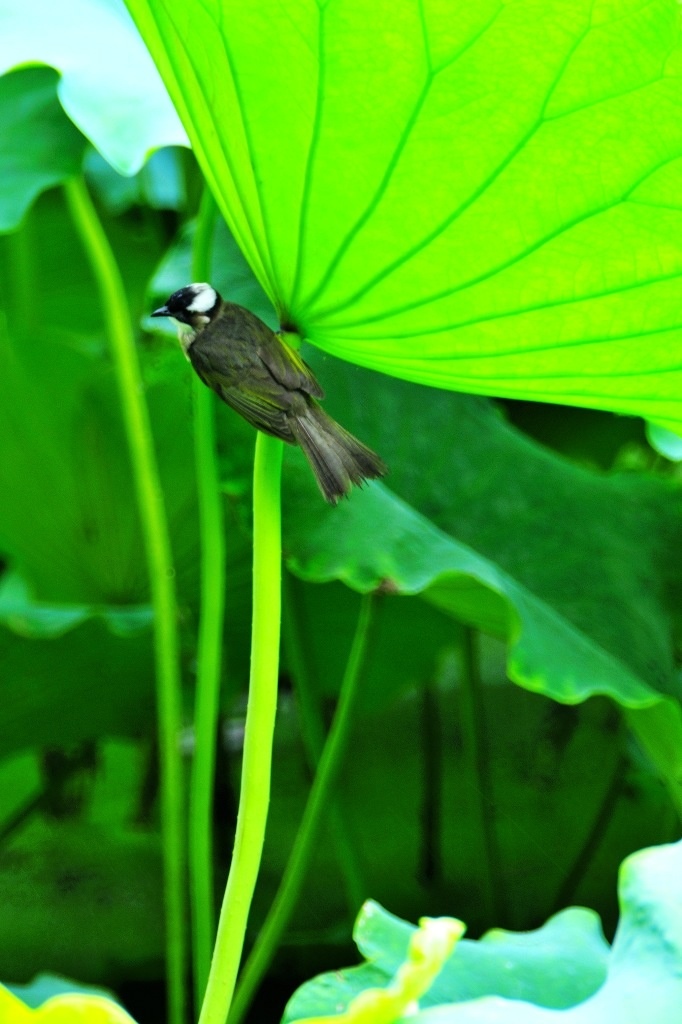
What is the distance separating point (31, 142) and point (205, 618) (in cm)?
33

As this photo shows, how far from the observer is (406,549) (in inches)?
22.7

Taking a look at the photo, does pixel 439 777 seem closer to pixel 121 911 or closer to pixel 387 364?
pixel 121 911

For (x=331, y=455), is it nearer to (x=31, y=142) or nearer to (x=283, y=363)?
(x=283, y=363)

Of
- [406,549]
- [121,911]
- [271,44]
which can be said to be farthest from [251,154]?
[121,911]

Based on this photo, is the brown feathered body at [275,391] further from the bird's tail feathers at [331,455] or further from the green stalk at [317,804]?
the green stalk at [317,804]

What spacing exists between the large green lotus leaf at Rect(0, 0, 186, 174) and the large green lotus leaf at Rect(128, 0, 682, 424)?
0.13 metres

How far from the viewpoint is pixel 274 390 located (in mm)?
437

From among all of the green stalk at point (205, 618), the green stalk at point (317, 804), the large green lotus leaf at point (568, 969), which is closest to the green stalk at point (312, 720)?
the green stalk at point (317, 804)

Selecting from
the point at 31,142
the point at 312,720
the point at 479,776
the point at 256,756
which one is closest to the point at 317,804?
the point at 312,720

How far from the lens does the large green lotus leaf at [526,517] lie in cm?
63

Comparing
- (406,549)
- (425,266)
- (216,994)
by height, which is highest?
(425,266)

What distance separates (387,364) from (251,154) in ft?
0.38

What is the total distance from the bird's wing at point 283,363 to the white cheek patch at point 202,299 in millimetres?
56

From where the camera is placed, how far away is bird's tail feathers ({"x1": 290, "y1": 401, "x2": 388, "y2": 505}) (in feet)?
1.40
